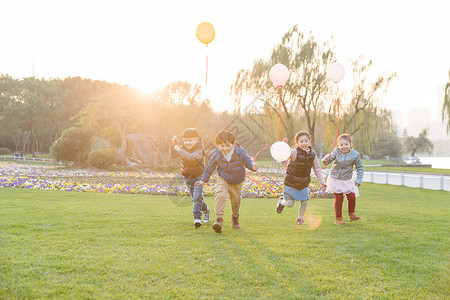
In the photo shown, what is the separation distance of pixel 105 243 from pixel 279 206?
3.02m

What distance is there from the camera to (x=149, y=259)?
3.70m

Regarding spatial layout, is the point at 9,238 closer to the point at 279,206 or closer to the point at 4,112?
the point at 279,206

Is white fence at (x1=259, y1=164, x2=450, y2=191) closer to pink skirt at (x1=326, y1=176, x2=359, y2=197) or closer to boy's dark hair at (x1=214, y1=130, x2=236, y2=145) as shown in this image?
pink skirt at (x1=326, y1=176, x2=359, y2=197)

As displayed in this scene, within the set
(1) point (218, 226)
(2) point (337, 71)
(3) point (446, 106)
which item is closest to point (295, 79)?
(3) point (446, 106)

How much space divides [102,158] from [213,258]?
60.3 ft

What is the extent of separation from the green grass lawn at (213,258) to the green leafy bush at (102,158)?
48.8ft

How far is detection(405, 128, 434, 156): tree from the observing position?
61.5 metres

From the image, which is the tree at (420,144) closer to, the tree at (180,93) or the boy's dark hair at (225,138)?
the tree at (180,93)

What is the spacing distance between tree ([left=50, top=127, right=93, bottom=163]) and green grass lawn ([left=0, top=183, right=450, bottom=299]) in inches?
674

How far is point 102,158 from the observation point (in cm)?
2056

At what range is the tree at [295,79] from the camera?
64.2 ft

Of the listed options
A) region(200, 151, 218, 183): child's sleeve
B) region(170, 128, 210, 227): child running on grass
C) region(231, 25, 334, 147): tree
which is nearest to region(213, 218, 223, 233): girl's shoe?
region(170, 128, 210, 227): child running on grass

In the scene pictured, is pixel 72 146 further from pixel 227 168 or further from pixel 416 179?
pixel 416 179

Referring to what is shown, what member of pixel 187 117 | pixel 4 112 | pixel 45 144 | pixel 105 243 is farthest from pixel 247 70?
pixel 45 144
